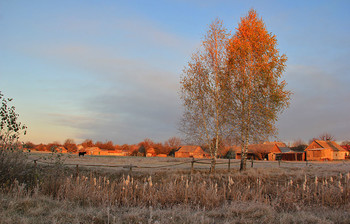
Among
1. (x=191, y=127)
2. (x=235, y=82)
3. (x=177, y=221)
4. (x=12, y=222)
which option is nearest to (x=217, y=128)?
(x=191, y=127)

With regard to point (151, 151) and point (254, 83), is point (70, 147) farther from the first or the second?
point (151, 151)

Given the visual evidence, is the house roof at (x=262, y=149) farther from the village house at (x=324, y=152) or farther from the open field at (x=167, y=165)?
the open field at (x=167, y=165)

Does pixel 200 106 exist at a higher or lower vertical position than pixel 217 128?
higher

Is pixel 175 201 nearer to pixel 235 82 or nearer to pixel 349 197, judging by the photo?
pixel 349 197

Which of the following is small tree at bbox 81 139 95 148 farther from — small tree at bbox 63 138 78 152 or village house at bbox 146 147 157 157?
small tree at bbox 63 138 78 152

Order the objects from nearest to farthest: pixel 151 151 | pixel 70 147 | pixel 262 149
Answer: pixel 70 147 < pixel 262 149 < pixel 151 151

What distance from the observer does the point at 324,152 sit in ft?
209

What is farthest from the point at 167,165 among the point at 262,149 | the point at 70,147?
the point at 262,149

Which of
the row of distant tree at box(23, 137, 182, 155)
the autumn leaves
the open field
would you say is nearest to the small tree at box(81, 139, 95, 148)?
the row of distant tree at box(23, 137, 182, 155)

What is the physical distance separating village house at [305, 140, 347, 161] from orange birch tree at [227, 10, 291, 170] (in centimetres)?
5279

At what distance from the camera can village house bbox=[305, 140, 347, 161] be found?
63.9m

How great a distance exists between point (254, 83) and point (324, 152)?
180 ft

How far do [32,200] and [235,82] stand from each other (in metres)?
15.9

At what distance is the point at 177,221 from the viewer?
21.4ft
